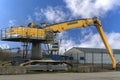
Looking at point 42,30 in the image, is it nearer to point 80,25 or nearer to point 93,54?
point 80,25

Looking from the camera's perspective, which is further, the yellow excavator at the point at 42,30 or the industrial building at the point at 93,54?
the industrial building at the point at 93,54

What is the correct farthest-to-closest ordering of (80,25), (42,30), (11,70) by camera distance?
(80,25), (42,30), (11,70)

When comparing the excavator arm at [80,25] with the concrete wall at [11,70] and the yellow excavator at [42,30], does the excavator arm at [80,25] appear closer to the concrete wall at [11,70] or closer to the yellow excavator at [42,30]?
the yellow excavator at [42,30]

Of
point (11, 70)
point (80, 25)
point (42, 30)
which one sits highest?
point (80, 25)

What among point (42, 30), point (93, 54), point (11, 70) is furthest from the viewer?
point (93, 54)

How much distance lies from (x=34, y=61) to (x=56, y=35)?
19.2ft

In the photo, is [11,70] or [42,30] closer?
[11,70]

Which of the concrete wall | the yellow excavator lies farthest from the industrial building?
the concrete wall

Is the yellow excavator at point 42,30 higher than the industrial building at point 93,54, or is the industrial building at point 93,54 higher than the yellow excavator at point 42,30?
the yellow excavator at point 42,30

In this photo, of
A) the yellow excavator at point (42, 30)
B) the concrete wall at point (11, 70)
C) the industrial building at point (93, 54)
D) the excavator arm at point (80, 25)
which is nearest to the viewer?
the concrete wall at point (11, 70)

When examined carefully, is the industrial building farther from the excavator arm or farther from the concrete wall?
the concrete wall

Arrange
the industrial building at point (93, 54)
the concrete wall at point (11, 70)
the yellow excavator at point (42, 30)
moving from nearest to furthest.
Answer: the concrete wall at point (11, 70) → the yellow excavator at point (42, 30) → the industrial building at point (93, 54)

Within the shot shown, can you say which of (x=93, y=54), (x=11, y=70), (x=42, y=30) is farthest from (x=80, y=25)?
(x=93, y=54)

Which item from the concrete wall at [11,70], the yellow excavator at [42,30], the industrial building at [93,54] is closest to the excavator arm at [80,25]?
the yellow excavator at [42,30]
